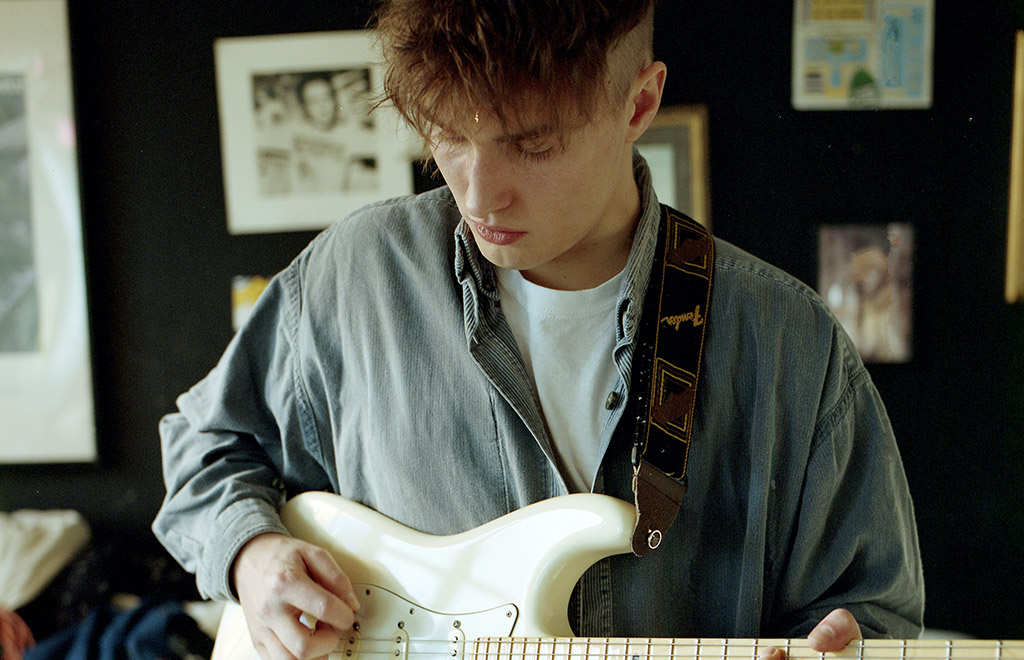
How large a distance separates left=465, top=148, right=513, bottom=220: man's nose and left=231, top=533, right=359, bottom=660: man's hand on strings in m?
0.40

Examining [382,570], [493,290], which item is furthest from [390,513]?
[493,290]

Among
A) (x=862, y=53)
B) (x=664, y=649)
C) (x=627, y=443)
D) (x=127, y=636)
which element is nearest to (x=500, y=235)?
(x=627, y=443)

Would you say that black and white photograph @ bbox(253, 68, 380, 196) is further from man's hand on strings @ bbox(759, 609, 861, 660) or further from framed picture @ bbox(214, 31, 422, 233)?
man's hand on strings @ bbox(759, 609, 861, 660)

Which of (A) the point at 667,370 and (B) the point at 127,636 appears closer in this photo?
(A) the point at 667,370

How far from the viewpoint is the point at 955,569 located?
1.21 metres

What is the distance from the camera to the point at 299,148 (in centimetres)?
138

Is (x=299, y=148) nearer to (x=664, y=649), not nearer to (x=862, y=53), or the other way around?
(x=862, y=53)

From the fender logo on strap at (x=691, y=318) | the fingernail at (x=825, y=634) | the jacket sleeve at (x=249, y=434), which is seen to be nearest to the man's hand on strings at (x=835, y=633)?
the fingernail at (x=825, y=634)

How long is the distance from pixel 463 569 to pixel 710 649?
0.25 metres

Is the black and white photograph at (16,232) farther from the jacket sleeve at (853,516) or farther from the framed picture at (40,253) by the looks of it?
the jacket sleeve at (853,516)

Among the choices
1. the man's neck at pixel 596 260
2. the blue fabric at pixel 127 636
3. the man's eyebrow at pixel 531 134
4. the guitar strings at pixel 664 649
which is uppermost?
the man's eyebrow at pixel 531 134

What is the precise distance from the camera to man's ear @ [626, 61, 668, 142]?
70cm

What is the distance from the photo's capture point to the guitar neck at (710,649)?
1.80ft

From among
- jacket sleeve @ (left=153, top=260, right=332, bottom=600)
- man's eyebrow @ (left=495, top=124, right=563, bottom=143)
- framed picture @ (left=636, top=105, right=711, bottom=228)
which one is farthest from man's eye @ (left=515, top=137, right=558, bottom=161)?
framed picture @ (left=636, top=105, right=711, bottom=228)
